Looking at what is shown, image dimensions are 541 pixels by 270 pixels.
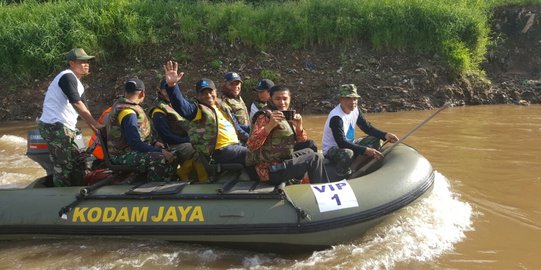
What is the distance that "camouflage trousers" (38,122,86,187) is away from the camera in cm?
443

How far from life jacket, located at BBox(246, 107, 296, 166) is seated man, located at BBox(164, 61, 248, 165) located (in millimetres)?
264

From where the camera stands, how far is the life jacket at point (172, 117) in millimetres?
4629

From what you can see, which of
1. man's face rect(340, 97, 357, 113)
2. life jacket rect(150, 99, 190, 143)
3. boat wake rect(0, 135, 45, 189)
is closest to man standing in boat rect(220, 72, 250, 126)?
life jacket rect(150, 99, 190, 143)

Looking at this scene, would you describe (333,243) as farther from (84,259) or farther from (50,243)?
(50,243)

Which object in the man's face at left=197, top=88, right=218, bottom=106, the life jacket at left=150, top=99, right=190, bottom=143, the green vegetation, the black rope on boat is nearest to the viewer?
the black rope on boat

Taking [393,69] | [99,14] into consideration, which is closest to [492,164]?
[393,69]

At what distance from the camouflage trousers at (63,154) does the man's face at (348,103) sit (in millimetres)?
2532

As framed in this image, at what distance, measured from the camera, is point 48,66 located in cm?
1200

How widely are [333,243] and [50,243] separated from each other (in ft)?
7.92

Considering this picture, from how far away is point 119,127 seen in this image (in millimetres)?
4336

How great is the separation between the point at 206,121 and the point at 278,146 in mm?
657

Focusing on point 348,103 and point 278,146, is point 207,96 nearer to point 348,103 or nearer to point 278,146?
point 278,146

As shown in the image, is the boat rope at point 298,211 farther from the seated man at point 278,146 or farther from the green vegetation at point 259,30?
the green vegetation at point 259,30

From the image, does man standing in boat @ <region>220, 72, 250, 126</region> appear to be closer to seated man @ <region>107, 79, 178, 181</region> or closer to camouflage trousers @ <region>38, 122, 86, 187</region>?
seated man @ <region>107, 79, 178, 181</region>
